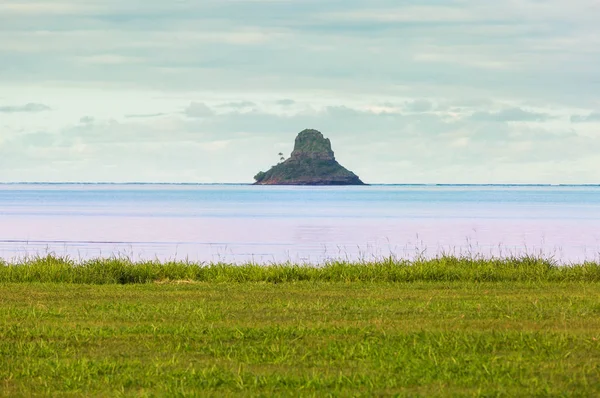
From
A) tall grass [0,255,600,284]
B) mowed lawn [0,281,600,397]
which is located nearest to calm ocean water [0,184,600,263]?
tall grass [0,255,600,284]

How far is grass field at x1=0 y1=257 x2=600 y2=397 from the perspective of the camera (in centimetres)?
978

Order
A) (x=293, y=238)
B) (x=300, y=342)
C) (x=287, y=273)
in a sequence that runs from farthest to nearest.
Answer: (x=293, y=238) → (x=287, y=273) → (x=300, y=342)

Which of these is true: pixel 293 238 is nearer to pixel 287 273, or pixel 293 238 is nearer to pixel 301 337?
pixel 287 273

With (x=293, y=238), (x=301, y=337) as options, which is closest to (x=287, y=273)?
(x=301, y=337)

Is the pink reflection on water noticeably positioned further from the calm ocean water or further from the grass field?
the grass field

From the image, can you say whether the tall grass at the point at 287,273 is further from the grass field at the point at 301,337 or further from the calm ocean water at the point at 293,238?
the calm ocean water at the point at 293,238

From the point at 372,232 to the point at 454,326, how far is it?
45.9 metres

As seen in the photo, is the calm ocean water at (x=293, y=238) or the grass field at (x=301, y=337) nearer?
the grass field at (x=301, y=337)

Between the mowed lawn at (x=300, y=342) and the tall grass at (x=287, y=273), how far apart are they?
263 centimetres

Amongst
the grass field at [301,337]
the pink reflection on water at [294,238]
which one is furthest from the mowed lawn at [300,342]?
the pink reflection on water at [294,238]

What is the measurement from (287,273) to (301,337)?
28.1ft

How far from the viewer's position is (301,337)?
12.4 m

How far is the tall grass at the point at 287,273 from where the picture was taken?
20609 mm

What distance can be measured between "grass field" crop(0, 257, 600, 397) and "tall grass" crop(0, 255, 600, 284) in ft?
0.68
